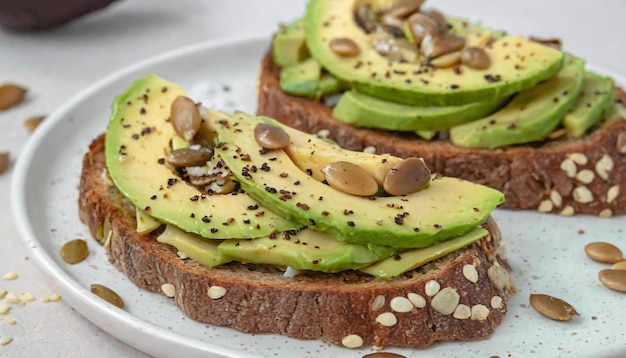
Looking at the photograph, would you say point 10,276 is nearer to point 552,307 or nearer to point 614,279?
point 552,307

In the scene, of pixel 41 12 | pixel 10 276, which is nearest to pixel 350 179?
pixel 10 276

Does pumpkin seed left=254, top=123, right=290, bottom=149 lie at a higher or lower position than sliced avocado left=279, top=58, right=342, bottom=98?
higher

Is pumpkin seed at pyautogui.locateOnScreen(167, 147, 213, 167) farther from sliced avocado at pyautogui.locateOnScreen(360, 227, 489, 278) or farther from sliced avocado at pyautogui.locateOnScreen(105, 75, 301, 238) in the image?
sliced avocado at pyautogui.locateOnScreen(360, 227, 489, 278)

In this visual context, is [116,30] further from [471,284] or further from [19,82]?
[471,284]

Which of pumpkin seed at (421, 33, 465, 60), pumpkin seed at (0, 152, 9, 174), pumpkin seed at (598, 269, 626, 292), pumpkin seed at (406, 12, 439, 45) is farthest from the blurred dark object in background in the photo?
pumpkin seed at (598, 269, 626, 292)

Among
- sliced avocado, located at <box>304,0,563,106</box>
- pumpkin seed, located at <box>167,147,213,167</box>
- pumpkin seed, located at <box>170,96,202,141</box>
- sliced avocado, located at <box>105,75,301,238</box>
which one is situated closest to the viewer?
sliced avocado, located at <box>105,75,301,238</box>

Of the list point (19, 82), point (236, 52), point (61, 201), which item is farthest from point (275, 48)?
point (19, 82)
